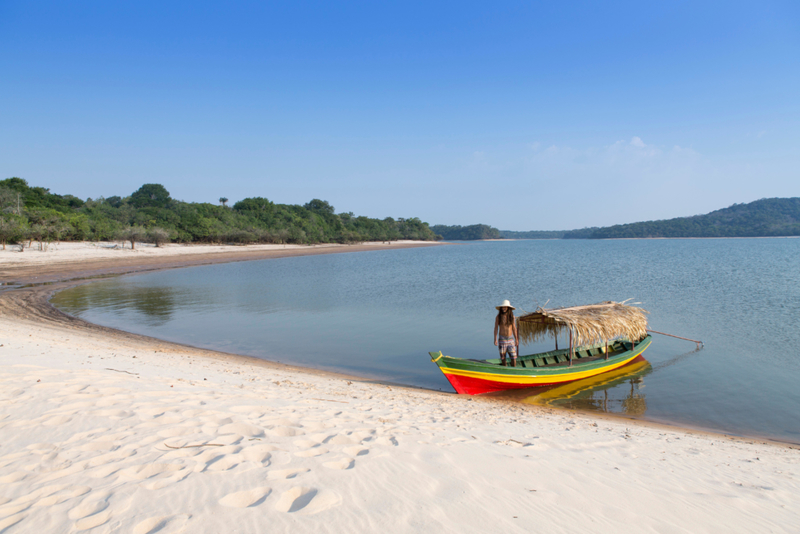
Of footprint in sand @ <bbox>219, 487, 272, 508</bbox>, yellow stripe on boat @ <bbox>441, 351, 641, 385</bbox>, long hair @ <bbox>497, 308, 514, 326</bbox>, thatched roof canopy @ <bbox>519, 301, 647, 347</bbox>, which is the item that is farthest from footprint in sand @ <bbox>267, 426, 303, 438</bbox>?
thatched roof canopy @ <bbox>519, 301, 647, 347</bbox>

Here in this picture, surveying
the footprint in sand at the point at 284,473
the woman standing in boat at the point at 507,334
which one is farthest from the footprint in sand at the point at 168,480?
the woman standing in boat at the point at 507,334

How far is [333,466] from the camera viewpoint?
3729 millimetres

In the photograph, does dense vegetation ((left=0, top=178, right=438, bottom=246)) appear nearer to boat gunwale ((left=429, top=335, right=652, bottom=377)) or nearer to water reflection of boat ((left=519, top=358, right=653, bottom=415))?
boat gunwale ((left=429, top=335, right=652, bottom=377))

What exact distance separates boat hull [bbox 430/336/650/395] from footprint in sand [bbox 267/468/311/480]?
16.1 ft

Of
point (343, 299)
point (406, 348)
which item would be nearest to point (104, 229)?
point (343, 299)

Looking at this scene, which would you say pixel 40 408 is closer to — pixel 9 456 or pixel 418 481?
pixel 9 456

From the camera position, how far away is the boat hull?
8586mm

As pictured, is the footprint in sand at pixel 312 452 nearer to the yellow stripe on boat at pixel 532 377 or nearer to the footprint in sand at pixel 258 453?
the footprint in sand at pixel 258 453

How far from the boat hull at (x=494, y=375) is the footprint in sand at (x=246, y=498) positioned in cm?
534

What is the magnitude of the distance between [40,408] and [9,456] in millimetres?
1242

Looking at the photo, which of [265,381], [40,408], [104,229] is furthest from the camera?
[104,229]

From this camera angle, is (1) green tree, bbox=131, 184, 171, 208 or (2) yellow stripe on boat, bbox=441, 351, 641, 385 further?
(1) green tree, bbox=131, 184, 171, 208

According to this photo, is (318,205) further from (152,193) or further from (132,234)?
(132,234)

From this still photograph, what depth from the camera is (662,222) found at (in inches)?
7165
